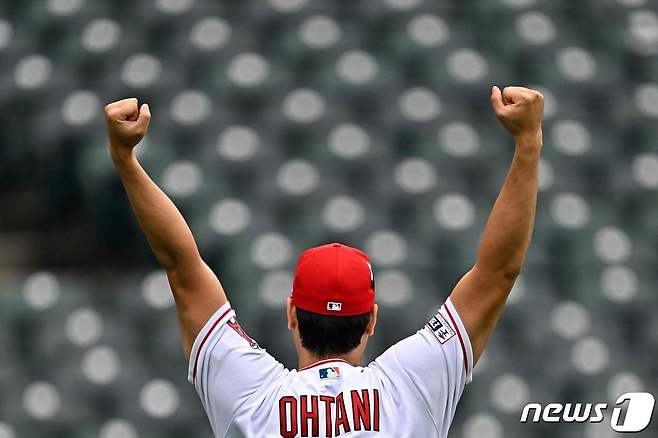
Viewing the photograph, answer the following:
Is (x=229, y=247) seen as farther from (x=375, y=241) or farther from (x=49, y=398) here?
(x=49, y=398)

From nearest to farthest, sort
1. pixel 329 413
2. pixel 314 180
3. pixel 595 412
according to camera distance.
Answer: pixel 329 413
pixel 595 412
pixel 314 180

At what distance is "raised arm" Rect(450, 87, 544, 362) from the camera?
1208 mm

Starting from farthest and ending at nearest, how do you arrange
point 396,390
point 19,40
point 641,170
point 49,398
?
point 19,40 < point 641,170 < point 49,398 < point 396,390

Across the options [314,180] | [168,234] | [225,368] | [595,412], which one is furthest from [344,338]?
[314,180]

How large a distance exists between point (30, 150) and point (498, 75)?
182 centimetres

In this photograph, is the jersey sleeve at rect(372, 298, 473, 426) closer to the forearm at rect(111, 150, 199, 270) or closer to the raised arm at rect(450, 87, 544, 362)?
the raised arm at rect(450, 87, 544, 362)

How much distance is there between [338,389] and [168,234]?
0.29 metres

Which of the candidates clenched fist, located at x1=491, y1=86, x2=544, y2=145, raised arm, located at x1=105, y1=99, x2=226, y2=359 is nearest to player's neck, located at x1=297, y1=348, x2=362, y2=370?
raised arm, located at x1=105, y1=99, x2=226, y2=359

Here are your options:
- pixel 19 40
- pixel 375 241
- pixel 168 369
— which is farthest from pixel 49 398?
pixel 19 40

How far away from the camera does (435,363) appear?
121 centimetres

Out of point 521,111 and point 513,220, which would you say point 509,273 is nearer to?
point 513,220

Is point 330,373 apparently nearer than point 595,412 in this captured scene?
Yes

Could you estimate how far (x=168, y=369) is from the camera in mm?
→ 3340

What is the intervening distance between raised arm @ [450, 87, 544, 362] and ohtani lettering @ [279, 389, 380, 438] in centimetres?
16
